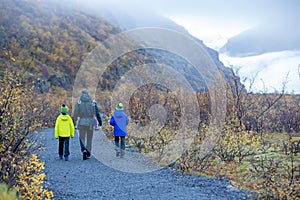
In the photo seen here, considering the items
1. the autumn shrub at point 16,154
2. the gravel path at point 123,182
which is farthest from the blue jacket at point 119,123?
the autumn shrub at point 16,154

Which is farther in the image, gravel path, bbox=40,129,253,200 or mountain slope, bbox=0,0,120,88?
mountain slope, bbox=0,0,120,88

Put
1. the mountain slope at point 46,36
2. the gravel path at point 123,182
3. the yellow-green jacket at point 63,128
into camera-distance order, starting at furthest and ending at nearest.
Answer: the mountain slope at point 46,36
the yellow-green jacket at point 63,128
the gravel path at point 123,182

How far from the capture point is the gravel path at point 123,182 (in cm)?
704

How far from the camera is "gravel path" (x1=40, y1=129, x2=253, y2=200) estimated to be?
704 centimetres

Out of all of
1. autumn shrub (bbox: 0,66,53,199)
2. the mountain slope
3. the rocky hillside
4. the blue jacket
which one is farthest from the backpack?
the mountain slope

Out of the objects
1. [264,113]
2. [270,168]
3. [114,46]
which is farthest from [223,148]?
[114,46]

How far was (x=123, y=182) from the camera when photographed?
8.11 m

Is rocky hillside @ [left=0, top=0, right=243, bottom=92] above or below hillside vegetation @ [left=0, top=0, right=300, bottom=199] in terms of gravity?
above

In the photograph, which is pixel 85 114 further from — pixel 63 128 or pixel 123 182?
pixel 123 182

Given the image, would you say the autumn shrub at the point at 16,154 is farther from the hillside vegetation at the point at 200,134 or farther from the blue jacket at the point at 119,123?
the blue jacket at the point at 119,123

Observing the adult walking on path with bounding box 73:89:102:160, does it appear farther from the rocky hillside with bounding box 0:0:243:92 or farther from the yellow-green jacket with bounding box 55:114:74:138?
the rocky hillside with bounding box 0:0:243:92

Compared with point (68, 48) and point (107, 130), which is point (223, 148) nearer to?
point (107, 130)

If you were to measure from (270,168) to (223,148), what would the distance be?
8.84 ft

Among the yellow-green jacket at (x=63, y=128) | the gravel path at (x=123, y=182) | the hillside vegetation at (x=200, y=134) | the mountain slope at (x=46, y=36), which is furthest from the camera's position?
the mountain slope at (x=46, y=36)
